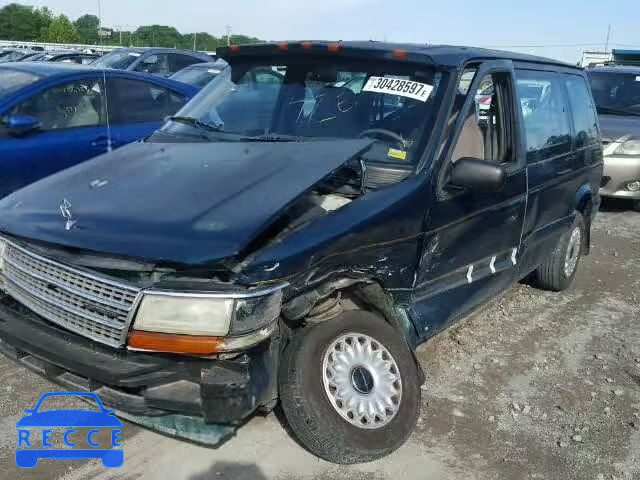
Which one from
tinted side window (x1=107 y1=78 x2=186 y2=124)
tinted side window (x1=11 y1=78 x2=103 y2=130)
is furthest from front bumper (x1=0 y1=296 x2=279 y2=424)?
tinted side window (x1=107 y1=78 x2=186 y2=124)

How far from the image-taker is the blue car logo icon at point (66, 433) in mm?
3035

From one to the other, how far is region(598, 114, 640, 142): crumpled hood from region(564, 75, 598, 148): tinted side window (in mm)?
3490

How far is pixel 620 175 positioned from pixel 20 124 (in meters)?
7.31

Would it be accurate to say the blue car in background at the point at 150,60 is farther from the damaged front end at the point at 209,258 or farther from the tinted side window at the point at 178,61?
the damaged front end at the point at 209,258

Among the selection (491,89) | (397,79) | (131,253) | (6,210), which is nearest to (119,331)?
(131,253)

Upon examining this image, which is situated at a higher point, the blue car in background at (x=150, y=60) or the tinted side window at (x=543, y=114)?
the blue car in background at (x=150, y=60)

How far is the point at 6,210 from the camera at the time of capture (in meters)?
3.11

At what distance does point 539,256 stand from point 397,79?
80.7 inches

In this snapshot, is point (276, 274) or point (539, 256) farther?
point (539, 256)

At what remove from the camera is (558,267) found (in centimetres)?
538

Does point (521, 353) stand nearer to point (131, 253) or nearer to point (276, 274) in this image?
point (276, 274)

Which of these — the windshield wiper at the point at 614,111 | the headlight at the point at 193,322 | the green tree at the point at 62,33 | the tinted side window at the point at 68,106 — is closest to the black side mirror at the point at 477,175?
the headlight at the point at 193,322

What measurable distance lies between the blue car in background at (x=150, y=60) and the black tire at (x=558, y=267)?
10.2 meters

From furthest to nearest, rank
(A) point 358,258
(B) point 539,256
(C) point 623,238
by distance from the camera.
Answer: (C) point 623,238
(B) point 539,256
(A) point 358,258
